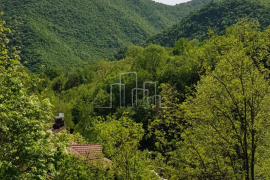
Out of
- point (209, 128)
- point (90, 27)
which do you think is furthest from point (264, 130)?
point (90, 27)

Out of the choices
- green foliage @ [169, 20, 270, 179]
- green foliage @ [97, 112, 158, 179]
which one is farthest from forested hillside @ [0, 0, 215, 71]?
green foliage @ [169, 20, 270, 179]

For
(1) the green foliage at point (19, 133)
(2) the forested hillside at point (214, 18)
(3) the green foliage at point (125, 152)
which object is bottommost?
(3) the green foliage at point (125, 152)

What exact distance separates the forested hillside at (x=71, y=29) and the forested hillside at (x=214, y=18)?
39.2 metres

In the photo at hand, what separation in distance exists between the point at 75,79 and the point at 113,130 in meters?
76.9

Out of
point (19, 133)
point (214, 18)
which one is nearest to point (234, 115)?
point (19, 133)

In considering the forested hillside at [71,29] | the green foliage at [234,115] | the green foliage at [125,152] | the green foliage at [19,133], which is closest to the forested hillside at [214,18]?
the forested hillside at [71,29]

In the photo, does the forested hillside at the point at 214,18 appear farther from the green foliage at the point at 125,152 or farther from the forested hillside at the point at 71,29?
the green foliage at the point at 125,152

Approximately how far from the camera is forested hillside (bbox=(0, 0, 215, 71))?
439ft

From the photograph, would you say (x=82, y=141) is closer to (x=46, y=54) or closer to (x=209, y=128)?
(x=209, y=128)

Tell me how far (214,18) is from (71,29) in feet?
271

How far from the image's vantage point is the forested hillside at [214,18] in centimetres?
9241

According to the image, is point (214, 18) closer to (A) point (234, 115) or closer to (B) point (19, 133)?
(A) point (234, 115)

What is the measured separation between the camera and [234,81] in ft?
37.1

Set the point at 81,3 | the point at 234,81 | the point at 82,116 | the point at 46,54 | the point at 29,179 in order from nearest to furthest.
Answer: the point at 29,179
the point at 234,81
the point at 82,116
the point at 46,54
the point at 81,3
